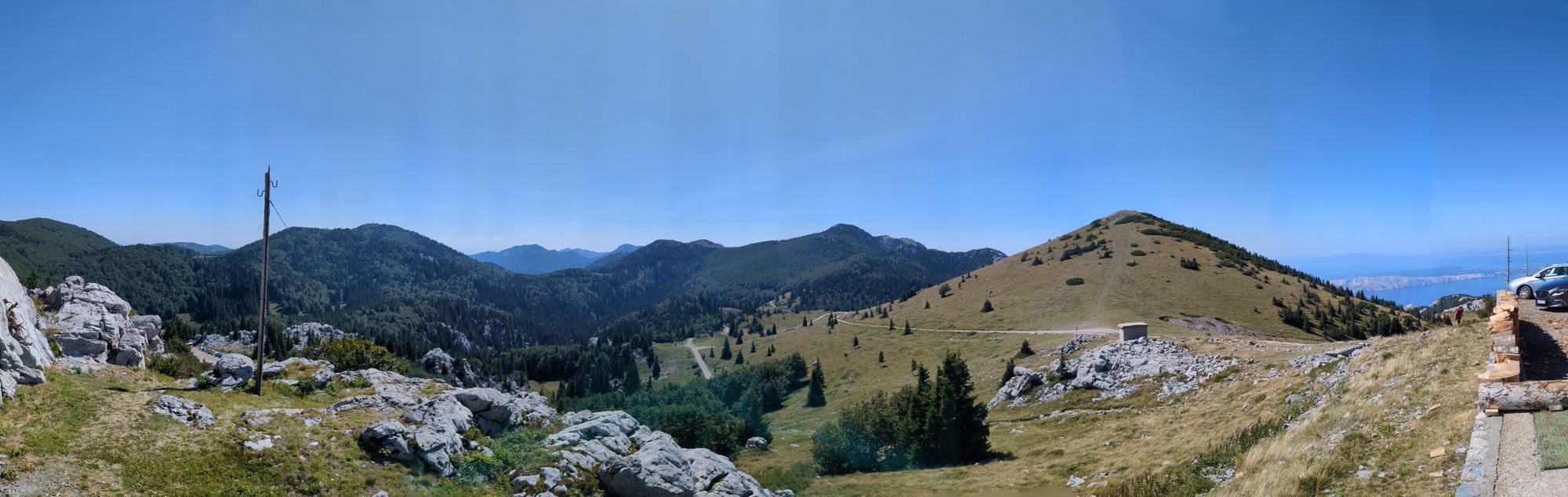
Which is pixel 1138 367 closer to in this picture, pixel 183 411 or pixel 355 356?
pixel 183 411

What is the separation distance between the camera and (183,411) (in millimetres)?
21641

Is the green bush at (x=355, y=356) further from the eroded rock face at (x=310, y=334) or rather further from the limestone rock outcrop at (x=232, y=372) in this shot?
the eroded rock face at (x=310, y=334)

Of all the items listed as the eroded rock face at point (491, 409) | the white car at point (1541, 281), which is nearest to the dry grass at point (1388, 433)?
the white car at point (1541, 281)

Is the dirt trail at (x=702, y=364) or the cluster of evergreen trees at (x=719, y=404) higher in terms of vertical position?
the cluster of evergreen trees at (x=719, y=404)

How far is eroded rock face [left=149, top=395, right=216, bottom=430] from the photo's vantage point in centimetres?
2112

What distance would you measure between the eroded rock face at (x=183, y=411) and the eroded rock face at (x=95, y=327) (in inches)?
442

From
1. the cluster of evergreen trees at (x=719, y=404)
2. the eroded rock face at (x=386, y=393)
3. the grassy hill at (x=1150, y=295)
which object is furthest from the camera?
the grassy hill at (x=1150, y=295)

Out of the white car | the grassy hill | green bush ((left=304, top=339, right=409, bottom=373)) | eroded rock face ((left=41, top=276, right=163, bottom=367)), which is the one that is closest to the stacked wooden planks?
the white car

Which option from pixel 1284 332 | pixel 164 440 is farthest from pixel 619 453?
pixel 1284 332

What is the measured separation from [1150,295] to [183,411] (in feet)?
386

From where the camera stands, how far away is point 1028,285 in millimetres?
131500

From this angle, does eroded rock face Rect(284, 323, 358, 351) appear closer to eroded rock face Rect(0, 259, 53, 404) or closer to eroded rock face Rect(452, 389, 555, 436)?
eroded rock face Rect(0, 259, 53, 404)

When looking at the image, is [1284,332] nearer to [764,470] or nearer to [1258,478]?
[764,470]

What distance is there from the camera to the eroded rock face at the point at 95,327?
28.1 metres
